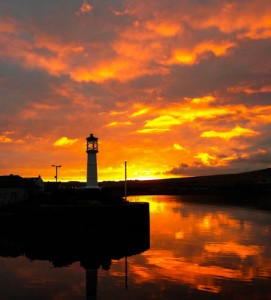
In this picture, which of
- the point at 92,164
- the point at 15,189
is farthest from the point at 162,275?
the point at 15,189

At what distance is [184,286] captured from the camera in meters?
21.6

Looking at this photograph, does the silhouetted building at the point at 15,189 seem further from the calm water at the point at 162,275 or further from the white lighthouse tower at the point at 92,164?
the calm water at the point at 162,275

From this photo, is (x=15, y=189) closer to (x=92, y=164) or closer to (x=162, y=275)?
(x=92, y=164)

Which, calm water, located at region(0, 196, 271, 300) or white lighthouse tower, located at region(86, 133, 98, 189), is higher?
white lighthouse tower, located at region(86, 133, 98, 189)

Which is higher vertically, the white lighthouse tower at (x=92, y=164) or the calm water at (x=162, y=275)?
the white lighthouse tower at (x=92, y=164)

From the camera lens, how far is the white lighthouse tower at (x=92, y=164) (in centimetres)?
4900

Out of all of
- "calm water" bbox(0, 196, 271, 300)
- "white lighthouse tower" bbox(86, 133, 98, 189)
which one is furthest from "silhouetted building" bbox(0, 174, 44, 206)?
"calm water" bbox(0, 196, 271, 300)

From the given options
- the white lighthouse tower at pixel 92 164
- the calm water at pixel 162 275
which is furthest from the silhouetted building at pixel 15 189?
the calm water at pixel 162 275

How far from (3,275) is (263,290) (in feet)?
53.5

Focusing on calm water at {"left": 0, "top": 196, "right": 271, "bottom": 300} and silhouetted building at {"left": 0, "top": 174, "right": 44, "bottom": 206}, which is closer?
calm water at {"left": 0, "top": 196, "right": 271, "bottom": 300}

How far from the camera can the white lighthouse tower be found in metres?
49.0

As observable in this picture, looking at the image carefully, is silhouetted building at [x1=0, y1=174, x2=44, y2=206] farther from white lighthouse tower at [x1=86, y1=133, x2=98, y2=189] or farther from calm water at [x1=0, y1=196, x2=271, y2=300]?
calm water at [x1=0, y1=196, x2=271, y2=300]

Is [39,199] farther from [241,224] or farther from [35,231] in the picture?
[241,224]

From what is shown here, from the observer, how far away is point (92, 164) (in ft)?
163
